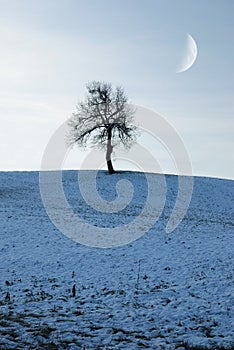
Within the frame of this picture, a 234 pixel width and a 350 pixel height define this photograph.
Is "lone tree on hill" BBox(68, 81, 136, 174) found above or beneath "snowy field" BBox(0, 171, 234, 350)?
above

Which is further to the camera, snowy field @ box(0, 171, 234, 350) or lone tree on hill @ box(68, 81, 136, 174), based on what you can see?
lone tree on hill @ box(68, 81, 136, 174)

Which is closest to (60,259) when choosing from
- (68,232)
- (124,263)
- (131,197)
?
(124,263)

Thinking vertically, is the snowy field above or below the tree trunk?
below

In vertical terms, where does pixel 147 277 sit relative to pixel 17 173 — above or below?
below

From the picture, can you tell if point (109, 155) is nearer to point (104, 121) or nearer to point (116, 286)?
point (104, 121)

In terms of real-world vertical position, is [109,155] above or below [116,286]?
above

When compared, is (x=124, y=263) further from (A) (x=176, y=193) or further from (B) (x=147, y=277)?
(A) (x=176, y=193)

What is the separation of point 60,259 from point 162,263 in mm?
4988

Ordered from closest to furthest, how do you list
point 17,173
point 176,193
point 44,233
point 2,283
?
point 2,283 < point 44,233 < point 176,193 < point 17,173

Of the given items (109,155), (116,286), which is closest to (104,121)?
(109,155)

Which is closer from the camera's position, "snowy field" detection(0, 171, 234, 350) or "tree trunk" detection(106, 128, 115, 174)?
"snowy field" detection(0, 171, 234, 350)

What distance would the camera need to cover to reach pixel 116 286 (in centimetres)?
1520

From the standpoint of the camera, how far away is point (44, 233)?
74.8 feet

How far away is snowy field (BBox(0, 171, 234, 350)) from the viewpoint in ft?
33.3
